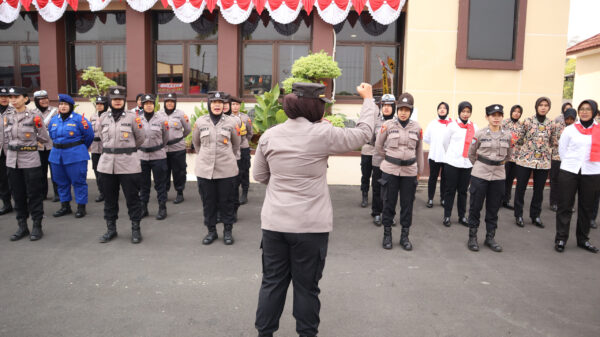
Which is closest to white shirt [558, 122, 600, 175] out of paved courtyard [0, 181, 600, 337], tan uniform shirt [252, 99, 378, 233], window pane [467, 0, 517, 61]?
paved courtyard [0, 181, 600, 337]

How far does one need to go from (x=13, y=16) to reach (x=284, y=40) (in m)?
7.20

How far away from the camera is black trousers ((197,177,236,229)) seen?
19.1ft

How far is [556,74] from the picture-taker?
10438 millimetres

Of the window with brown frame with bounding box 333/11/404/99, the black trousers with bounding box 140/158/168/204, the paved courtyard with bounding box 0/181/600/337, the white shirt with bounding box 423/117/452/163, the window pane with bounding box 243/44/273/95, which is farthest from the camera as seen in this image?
the window pane with bounding box 243/44/273/95

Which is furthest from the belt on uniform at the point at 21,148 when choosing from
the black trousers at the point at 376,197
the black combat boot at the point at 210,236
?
the black trousers at the point at 376,197

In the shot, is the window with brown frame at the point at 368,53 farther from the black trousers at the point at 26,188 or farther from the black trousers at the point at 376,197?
the black trousers at the point at 26,188

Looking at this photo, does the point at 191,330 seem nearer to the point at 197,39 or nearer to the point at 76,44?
the point at 197,39

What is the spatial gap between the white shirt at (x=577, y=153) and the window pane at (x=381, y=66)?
19.8ft

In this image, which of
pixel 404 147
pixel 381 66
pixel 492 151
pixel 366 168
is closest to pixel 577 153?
pixel 492 151

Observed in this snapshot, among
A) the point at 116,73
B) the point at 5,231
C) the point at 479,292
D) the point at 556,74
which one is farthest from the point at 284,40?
the point at 479,292

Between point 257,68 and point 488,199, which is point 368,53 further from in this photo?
point 488,199

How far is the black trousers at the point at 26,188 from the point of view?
5867 mm

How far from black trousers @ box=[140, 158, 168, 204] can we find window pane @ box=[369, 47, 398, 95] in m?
6.35

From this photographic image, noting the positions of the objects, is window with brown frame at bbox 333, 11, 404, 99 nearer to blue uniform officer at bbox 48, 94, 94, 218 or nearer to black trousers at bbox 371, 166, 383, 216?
black trousers at bbox 371, 166, 383, 216
